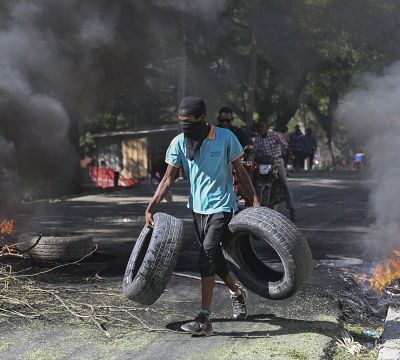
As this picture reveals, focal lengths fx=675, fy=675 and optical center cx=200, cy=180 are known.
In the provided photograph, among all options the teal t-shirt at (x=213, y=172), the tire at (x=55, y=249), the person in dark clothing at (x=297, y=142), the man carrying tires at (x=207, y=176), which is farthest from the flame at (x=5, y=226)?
the person in dark clothing at (x=297, y=142)

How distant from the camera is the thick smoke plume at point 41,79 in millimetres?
9312

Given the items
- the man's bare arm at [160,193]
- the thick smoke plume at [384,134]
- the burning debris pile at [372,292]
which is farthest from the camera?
the thick smoke plume at [384,134]

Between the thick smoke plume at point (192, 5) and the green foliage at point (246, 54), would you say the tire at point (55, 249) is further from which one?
the thick smoke plume at point (192, 5)

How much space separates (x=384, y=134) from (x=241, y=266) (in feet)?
10.7

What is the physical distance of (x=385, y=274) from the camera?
21.1 feet

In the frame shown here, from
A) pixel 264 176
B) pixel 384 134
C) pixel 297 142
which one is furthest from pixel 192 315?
pixel 297 142

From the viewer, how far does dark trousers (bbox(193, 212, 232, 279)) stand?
4.80 meters

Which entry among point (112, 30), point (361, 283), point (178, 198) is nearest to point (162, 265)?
point (361, 283)

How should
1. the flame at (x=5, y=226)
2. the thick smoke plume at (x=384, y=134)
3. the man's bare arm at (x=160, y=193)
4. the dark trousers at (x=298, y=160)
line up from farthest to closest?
the dark trousers at (x=298, y=160)
the flame at (x=5, y=226)
the thick smoke plume at (x=384, y=134)
the man's bare arm at (x=160, y=193)

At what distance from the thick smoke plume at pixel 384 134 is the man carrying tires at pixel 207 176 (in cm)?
308

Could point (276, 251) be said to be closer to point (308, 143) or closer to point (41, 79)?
point (41, 79)

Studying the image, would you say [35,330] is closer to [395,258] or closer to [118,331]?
[118,331]

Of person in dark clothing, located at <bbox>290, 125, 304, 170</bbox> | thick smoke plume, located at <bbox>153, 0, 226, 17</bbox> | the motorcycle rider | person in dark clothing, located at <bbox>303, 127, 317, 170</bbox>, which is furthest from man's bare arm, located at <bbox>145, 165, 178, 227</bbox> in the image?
person in dark clothing, located at <bbox>303, 127, 317, 170</bbox>

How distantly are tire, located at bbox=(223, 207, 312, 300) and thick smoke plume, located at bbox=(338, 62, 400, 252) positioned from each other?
10.0 ft
